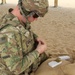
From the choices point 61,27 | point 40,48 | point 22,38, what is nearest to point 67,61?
point 40,48

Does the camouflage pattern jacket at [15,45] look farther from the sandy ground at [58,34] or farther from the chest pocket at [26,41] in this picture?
the sandy ground at [58,34]

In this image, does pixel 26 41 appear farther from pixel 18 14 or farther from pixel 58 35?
pixel 58 35

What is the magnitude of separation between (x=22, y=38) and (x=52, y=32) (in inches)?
235

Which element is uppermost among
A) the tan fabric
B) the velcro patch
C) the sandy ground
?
the velcro patch

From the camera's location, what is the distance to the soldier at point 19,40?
2.73 meters

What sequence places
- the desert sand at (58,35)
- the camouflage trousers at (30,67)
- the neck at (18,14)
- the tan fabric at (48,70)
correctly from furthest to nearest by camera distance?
the desert sand at (58,35) < the tan fabric at (48,70) < the neck at (18,14) < the camouflage trousers at (30,67)

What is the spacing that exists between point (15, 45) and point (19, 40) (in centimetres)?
9

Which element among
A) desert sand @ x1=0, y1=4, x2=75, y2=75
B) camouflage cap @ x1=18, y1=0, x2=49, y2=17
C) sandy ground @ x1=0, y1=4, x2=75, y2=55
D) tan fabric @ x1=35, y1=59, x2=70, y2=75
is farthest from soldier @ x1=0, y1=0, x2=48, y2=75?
sandy ground @ x1=0, y1=4, x2=75, y2=55

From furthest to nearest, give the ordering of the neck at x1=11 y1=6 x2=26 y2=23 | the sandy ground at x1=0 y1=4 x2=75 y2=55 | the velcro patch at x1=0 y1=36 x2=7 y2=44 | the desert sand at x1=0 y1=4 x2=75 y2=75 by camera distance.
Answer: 1. the sandy ground at x1=0 y1=4 x2=75 y2=55
2. the desert sand at x1=0 y1=4 x2=75 y2=75
3. the neck at x1=11 y1=6 x2=26 y2=23
4. the velcro patch at x1=0 y1=36 x2=7 y2=44

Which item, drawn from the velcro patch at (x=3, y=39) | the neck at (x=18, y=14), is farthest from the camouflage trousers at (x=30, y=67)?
the neck at (x=18, y=14)

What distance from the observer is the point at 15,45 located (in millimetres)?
2754

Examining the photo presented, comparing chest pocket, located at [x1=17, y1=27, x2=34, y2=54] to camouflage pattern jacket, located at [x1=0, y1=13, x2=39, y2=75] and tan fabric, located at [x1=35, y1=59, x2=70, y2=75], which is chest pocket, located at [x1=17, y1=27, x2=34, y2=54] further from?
tan fabric, located at [x1=35, y1=59, x2=70, y2=75]

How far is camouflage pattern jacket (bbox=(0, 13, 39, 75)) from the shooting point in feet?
8.93

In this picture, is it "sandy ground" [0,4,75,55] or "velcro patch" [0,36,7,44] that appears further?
"sandy ground" [0,4,75,55]
